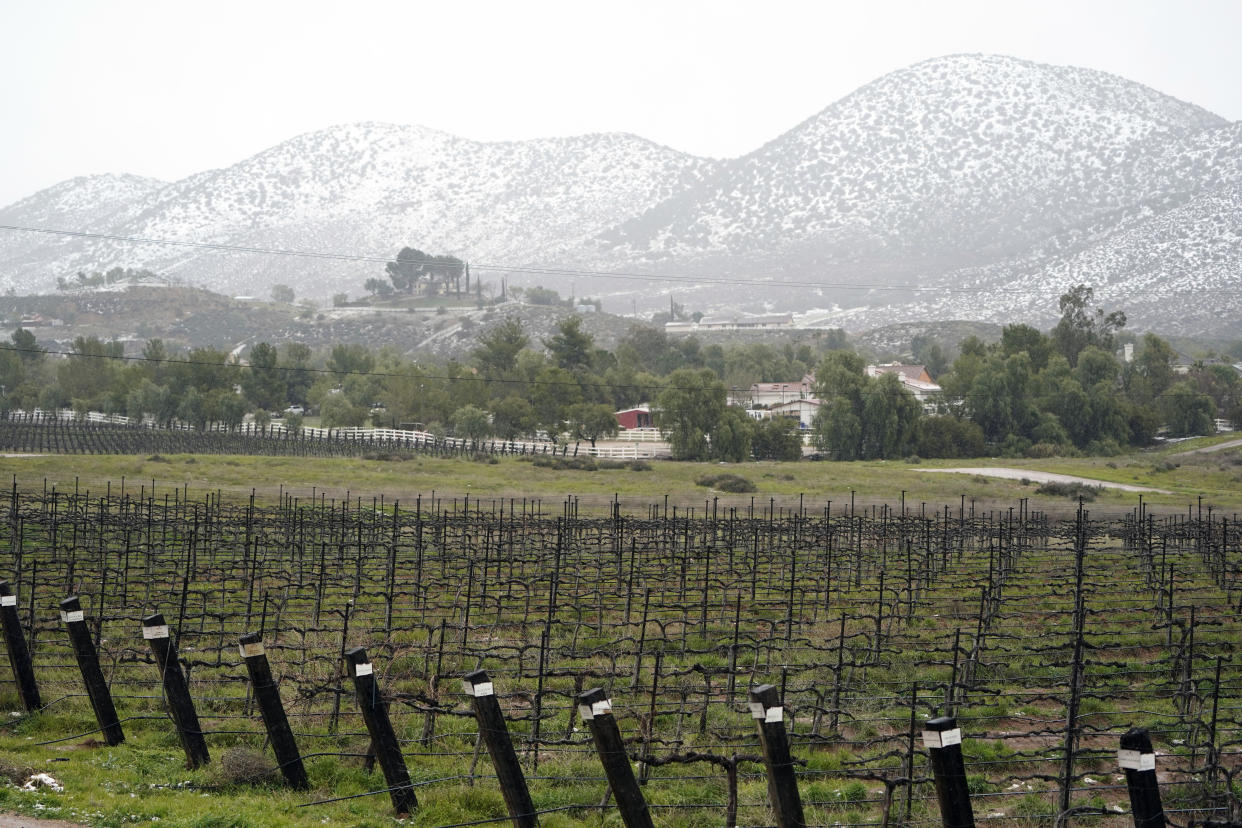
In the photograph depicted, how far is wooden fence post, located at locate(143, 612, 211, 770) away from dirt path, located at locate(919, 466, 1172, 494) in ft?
203

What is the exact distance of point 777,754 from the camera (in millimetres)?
8758

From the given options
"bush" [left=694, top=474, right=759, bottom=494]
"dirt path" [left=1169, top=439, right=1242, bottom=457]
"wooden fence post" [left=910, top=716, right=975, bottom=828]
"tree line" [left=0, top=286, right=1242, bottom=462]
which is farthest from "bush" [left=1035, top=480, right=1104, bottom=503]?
"wooden fence post" [left=910, top=716, right=975, bottom=828]

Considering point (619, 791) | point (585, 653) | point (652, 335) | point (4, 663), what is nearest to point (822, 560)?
point (585, 653)

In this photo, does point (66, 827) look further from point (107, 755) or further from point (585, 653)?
point (585, 653)

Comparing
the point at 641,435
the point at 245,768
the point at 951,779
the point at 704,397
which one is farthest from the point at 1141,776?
the point at 641,435

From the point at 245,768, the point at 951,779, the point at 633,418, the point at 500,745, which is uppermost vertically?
the point at 633,418

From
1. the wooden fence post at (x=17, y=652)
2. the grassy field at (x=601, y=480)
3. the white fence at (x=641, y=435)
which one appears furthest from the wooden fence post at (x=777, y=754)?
the white fence at (x=641, y=435)

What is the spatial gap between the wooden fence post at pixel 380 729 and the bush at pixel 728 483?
2030 inches

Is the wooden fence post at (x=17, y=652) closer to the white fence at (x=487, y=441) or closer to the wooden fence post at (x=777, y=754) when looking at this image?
the wooden fence post at (x=777, y=754)

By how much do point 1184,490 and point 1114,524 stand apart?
916 inches

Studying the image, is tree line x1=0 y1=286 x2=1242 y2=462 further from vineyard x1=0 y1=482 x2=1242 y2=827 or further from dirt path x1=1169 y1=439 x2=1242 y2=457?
vineyard x1=0 y1=482 x2=1242 y2=827

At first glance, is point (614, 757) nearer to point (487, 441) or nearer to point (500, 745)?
point (500, 745)

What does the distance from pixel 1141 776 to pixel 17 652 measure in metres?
11.1

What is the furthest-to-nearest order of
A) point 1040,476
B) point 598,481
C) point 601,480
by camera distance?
1. point 1040,476
2. point 601,480
3. point 598,481
